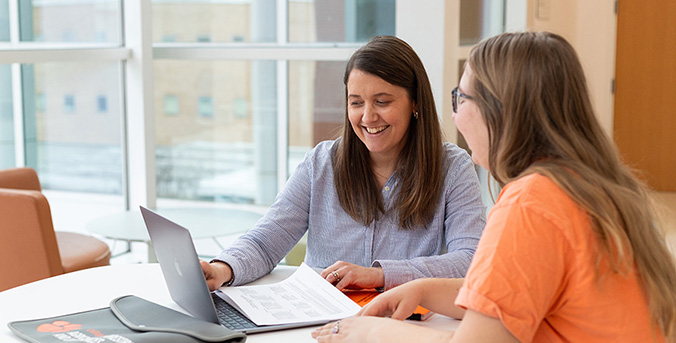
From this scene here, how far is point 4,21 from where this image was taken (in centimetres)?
376

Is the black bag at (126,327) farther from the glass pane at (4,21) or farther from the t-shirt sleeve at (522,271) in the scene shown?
the glass pane at (4,21)

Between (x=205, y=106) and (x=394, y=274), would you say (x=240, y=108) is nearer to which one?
(x=205, y=106)

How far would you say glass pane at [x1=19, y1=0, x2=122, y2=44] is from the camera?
156 inches

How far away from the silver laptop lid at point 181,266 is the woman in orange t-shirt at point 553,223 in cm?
47

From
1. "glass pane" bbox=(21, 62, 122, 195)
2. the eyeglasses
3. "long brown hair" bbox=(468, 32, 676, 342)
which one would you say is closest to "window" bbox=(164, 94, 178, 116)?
"glass pane" bbox=(21, 62, 122, 195)

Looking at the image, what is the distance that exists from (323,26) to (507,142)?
3162mm

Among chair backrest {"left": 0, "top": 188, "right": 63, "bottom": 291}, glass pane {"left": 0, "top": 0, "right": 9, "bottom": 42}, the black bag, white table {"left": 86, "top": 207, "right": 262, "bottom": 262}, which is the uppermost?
glass pane {"left": 0, "top": 0, "right": 9, "bottom": 42}

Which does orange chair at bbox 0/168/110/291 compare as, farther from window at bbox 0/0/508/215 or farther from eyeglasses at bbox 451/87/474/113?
eyeglasses at bbox 451/87/474/113

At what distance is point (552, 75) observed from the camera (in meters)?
1.02

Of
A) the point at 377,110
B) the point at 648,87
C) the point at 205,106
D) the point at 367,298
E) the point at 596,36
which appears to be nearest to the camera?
the point at 367,298

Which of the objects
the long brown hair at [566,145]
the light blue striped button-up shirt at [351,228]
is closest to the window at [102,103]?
the light blue striped button-up shirt at [351,228]

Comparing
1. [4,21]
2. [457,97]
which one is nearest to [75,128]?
[4,21]

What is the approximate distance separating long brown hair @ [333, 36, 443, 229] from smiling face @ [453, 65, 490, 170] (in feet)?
2.45

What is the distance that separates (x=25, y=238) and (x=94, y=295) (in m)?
1.21
